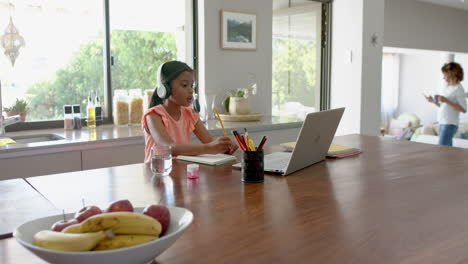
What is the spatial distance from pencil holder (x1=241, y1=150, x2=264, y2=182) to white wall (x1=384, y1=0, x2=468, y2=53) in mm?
5138

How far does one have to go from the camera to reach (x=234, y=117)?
3264 mm

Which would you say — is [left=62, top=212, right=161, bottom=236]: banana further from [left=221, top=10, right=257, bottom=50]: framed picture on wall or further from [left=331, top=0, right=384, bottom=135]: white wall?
[left=331, top=0, right=384, bottom=135]: white wall

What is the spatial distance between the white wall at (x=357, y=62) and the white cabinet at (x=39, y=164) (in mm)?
2861

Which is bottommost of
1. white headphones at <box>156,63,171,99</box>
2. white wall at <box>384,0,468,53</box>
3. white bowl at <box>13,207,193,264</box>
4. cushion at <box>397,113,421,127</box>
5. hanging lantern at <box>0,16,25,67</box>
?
cushion at <box>397,113,421,127</box>

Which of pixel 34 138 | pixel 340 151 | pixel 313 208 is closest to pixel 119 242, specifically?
pixel 313 208

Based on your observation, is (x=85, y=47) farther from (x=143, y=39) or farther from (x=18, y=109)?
(x=18, y=109)

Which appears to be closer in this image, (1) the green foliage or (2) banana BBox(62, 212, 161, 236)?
(2) banana BBox(62, 212, 161, 236)

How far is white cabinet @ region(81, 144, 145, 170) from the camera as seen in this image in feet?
7.80

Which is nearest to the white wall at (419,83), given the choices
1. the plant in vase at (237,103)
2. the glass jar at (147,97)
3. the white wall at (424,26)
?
the white wall at (424,26)

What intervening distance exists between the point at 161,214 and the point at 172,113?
153 cm

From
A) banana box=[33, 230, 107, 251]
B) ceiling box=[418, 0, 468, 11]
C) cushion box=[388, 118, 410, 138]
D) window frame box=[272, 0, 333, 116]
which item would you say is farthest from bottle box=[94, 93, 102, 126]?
cushion box=[388, 118, 410, 138]

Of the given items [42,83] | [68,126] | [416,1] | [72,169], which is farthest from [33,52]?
[416,1]

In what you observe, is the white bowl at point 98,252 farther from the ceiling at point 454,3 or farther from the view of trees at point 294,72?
the ceiling at point 454,3

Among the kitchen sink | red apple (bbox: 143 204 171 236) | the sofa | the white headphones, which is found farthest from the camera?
the sofa
